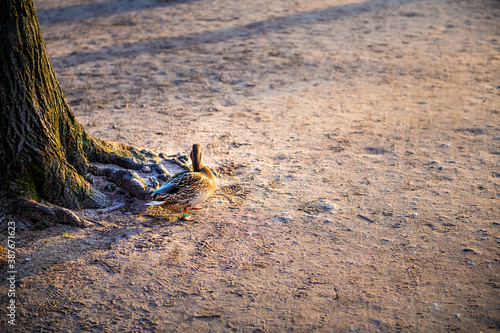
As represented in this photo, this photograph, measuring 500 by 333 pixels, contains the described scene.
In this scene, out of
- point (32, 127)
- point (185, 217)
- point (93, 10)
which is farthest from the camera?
point (93, 10)

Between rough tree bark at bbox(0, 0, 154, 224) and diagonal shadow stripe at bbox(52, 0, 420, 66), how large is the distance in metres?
6.28

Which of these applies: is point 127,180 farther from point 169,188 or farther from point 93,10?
point 93,10

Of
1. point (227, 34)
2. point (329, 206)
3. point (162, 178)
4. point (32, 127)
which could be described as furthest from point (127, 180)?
point (227, 34)

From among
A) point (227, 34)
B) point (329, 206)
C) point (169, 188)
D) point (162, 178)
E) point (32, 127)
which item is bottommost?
point (329, 206)

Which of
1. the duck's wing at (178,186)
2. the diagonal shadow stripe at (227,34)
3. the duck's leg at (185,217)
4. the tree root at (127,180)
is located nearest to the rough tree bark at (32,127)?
the tree root at (127,180)

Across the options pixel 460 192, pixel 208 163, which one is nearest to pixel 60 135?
pixel 208 163

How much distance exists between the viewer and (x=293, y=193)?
5188 millimetres

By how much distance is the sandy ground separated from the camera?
11.4ft

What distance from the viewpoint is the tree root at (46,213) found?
421 cm

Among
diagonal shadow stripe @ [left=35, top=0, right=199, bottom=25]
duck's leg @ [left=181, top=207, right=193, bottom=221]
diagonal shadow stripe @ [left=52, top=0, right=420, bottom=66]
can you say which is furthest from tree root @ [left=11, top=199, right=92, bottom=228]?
diagonal shadow stripe @ [left=35, top=0, right=199, bottom=25]

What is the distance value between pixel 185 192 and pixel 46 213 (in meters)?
1.52

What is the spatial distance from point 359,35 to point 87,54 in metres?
7.80

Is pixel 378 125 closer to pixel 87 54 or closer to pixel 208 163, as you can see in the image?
pixel 208 163

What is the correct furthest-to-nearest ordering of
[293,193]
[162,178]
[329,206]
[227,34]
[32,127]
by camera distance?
[227,34] < [162,178] < [293,193] < [329,206] < [32,127]
